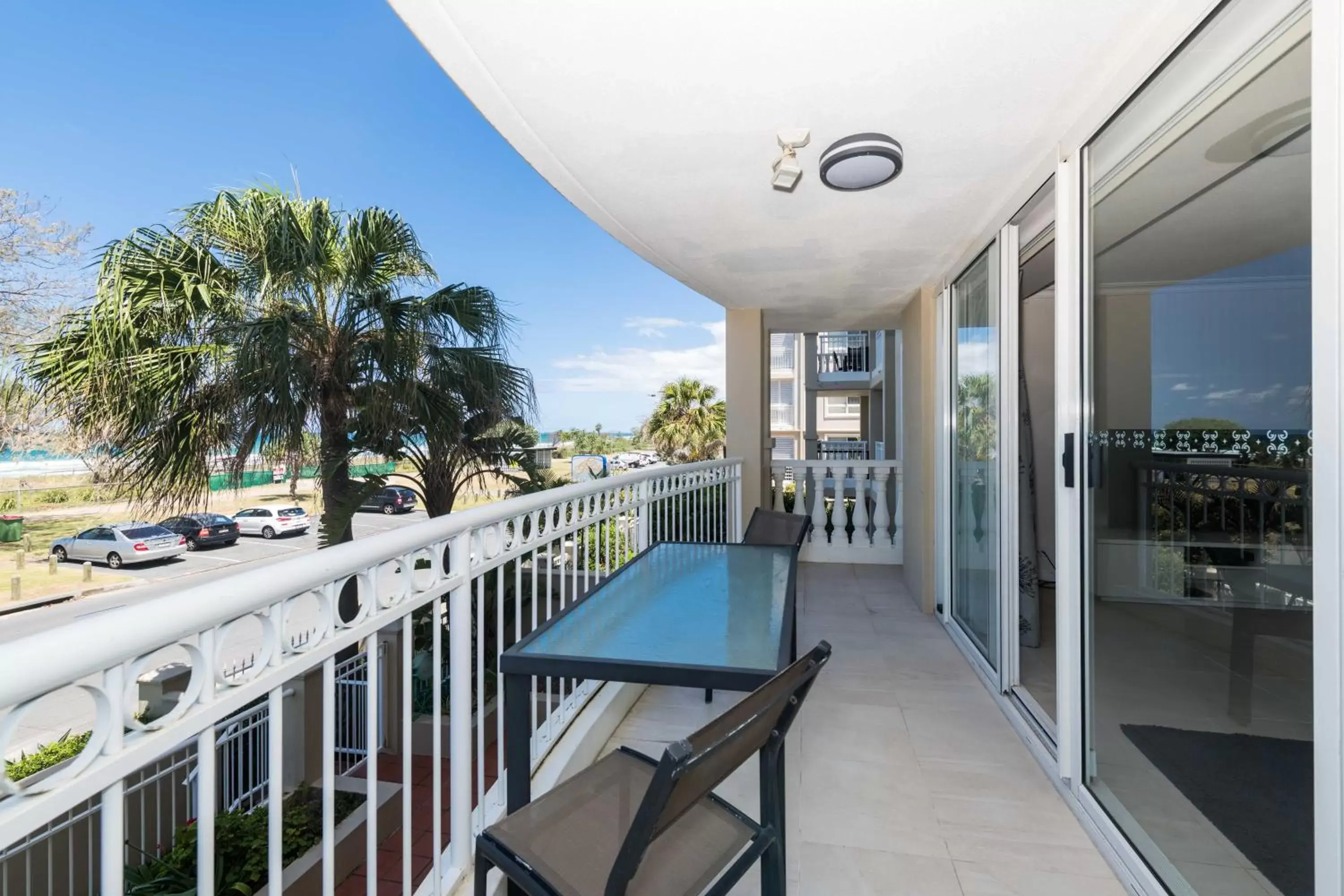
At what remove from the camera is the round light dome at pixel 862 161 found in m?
2.05

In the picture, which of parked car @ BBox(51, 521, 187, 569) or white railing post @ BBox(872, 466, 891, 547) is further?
parked car @ BBox(51, 521, 187, 569)

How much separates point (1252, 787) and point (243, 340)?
232 inches

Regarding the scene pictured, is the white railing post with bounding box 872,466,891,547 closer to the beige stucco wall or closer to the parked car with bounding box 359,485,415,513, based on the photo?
the beige stucco wall

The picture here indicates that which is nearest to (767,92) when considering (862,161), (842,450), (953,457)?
(862,161)

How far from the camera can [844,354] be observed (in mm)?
15484

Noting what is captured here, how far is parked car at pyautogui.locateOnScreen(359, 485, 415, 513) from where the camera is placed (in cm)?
469

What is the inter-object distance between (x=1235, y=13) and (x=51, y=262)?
12.6 meters

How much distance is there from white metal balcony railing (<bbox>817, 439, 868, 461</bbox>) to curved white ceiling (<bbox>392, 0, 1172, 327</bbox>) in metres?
12.9

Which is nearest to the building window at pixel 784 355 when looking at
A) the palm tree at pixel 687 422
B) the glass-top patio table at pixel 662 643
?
the palm tree at pixel 687 422

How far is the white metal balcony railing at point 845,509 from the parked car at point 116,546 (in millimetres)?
13180

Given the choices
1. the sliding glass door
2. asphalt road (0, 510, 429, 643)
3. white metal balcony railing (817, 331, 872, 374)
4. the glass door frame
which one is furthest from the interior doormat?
white metal balcony railing (817, 331, 872, 374)

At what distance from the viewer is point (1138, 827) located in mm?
1646

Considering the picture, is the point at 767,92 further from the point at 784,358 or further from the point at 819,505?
the point at 784,358

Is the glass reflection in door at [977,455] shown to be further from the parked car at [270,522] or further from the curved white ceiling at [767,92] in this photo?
the parked car at [270,522]
